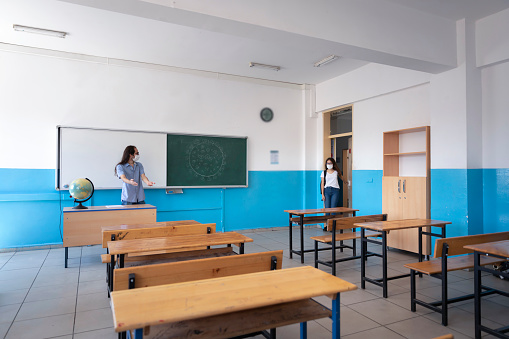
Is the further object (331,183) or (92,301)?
(331,183)

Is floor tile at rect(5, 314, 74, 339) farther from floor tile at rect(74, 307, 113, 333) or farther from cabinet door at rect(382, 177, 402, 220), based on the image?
cabinet door at rect(382, 177, 402, 220)

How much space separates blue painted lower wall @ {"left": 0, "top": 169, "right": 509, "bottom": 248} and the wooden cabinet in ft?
0.70

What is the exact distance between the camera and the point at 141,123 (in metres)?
5.56

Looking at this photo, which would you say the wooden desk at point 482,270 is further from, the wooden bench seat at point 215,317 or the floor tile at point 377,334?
the wooden bench seat at point 215,317

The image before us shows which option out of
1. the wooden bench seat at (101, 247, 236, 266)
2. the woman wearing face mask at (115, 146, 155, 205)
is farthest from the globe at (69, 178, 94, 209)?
the wooden bench seat at (101, 247, 236, 266)

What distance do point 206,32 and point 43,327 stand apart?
3.66 metres

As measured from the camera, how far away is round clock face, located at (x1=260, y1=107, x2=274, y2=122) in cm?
659

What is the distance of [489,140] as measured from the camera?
13.2ft

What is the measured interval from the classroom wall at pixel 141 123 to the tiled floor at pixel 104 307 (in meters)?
1.10

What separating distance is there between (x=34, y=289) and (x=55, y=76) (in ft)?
10.7

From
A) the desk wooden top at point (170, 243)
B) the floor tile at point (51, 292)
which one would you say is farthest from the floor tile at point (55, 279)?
the desk wooden top at point (170, 243)

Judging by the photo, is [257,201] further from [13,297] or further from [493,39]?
[493,39]

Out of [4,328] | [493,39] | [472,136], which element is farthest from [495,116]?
[4,328]

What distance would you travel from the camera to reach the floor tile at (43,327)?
228 cm
